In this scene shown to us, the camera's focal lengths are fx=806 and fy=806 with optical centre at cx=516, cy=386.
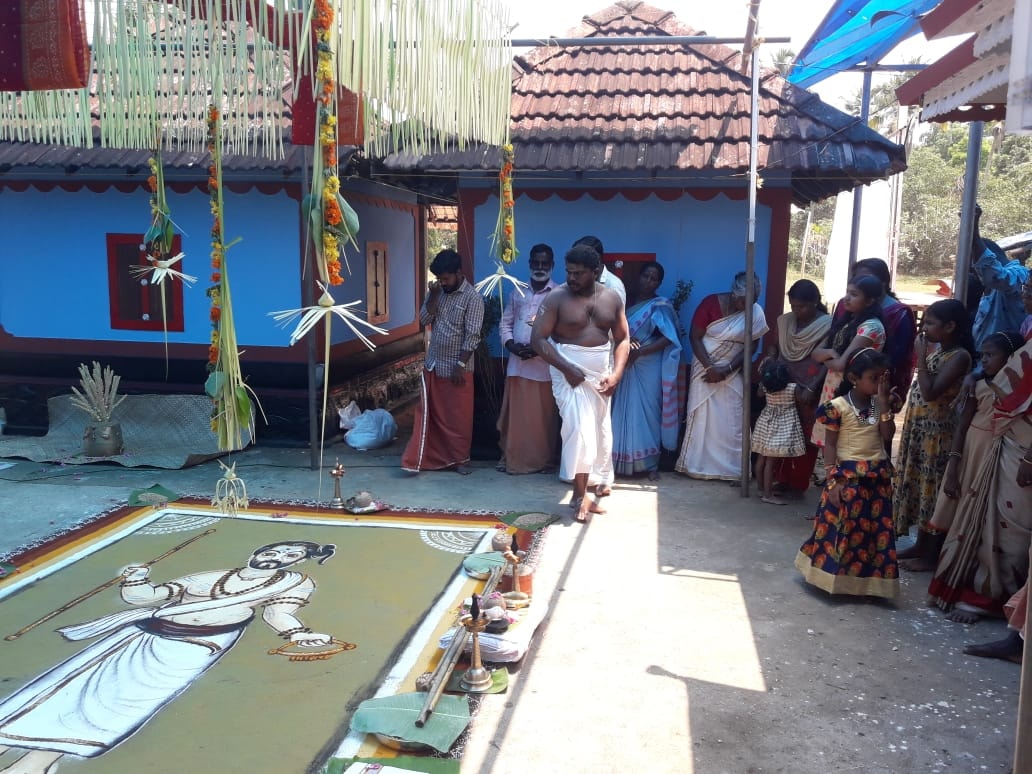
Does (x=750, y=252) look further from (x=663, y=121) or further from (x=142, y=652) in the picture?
(x=142, y=652)

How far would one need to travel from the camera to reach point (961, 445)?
4.62 metres

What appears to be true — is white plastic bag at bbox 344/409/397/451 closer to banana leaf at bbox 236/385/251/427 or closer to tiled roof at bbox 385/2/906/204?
tiled roof at bbox 385/2/906/204

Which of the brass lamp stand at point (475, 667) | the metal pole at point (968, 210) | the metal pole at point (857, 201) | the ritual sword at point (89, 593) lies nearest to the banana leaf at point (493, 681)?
the brass lamp stand at point (475, 667)

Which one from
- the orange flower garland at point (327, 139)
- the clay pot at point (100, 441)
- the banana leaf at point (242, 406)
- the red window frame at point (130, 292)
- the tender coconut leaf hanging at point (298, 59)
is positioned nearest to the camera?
the orange flower garland at point (327, 139)

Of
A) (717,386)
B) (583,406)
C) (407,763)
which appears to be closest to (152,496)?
(583,406)

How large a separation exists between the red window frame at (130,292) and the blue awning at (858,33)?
6.61 m

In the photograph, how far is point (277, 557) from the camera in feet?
16.6

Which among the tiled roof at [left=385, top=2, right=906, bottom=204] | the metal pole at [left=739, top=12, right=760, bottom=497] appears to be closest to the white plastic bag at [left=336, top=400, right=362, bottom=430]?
the tiled roof at [left=385, top=2, right=906, bottom=204]

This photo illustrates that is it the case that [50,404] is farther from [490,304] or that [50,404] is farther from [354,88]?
[354,88]

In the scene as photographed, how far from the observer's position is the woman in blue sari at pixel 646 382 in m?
7.09

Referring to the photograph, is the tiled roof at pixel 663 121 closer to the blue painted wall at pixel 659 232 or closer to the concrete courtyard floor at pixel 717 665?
the blue painted wall at pixel 659 232

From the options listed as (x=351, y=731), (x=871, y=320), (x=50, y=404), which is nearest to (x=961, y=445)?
(x=871, y=320)

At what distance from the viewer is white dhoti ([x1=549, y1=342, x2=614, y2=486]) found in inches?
232

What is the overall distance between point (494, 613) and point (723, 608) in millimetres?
1401
